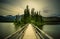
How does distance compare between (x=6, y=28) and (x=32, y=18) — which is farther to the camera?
(x=6, y=28)

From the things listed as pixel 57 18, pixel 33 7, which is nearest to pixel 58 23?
pixel 57 18

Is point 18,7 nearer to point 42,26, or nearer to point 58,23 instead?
point 42,26

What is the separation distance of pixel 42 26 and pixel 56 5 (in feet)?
2.40

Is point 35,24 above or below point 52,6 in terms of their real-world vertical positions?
below

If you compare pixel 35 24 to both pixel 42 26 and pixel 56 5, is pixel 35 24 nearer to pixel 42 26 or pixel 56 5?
pixel 42 26

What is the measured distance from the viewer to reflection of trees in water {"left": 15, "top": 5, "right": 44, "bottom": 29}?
16.9 feet

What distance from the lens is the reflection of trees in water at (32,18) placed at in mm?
5148

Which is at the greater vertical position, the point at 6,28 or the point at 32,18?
the point at 32,18

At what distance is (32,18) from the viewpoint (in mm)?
5320

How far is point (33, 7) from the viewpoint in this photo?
16.8 feet

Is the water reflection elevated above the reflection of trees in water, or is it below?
below

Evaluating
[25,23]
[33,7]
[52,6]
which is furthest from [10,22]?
[52,6]

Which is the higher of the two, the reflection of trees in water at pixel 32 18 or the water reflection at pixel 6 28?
the reflection of trees in water at pixel 32 18

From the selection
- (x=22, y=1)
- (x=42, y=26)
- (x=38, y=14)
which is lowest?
(x=42, y=26)
